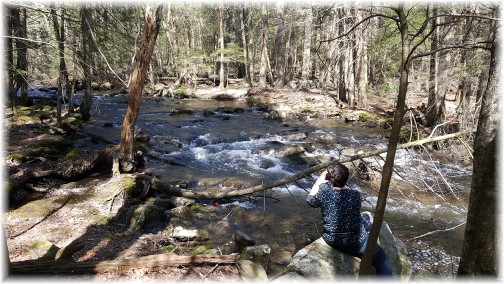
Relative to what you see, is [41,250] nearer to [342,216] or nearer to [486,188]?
[342,216]

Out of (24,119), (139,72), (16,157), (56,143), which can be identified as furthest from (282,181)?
(24,119)

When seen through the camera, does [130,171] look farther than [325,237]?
Yes

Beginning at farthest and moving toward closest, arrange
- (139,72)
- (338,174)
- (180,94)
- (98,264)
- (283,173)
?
(180,94) < (283,173) < (139,72) < (98,264) < (338,174)

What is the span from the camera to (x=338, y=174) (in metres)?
3.40

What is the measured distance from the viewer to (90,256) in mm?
5035

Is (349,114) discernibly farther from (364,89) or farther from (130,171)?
(130,171)

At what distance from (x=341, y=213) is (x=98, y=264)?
9.31ft

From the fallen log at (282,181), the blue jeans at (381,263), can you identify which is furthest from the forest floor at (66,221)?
the blue jeans at (381,263)

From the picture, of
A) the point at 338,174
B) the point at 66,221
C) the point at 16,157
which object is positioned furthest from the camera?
the point at 16,157

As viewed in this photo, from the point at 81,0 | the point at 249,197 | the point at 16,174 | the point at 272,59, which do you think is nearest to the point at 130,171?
the point at 16,174

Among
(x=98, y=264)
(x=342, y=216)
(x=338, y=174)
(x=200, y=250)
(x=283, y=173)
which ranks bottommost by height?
(x=200, y=250)

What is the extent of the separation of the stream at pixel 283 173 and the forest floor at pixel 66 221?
42.0 inches

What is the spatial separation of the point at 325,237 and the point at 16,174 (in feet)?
24.6

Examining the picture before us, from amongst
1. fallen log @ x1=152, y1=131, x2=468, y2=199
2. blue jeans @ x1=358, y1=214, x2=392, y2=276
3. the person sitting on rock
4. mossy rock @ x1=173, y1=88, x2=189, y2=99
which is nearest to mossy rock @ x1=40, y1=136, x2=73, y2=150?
fallen log @ x1=152, y1=131, x2=468, y2=199
